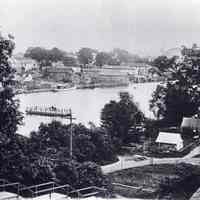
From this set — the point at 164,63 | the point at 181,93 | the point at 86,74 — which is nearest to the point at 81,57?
the point at 86,74

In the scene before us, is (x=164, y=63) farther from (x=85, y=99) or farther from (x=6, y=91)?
(x=6, y=91)

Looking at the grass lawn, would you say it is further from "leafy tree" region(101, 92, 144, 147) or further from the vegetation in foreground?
"leafy tree" region(101, 92, 144, 147)

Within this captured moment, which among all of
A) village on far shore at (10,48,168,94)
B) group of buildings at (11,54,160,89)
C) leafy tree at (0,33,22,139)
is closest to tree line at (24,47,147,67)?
village on far shore at (10,48,168,94)

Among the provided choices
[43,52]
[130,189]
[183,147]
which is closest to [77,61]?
[43,52]

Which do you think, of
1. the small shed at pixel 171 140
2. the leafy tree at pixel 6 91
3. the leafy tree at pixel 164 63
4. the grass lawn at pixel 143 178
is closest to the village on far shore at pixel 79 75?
the leafy tree at pixel 164 63

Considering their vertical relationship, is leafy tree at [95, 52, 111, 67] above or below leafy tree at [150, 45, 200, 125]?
Answer: above

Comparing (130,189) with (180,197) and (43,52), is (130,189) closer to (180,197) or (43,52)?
(180,197)
